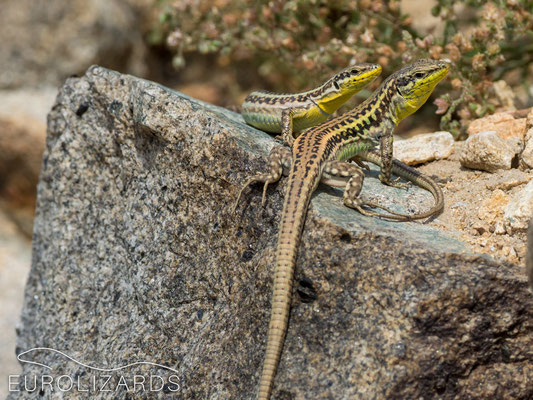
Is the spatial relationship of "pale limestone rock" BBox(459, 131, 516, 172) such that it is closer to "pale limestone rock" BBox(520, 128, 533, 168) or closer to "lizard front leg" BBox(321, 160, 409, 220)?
"pale limestone rock" BBox(520, 128, 533, 168)

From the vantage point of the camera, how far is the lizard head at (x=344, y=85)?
4793 millimetres

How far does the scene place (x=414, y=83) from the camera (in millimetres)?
4453

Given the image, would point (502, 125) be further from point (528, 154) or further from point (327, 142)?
point (327, 142)

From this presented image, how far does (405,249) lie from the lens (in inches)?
128

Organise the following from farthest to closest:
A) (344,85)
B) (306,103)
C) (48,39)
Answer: (48,39), (306,103), (344,85)

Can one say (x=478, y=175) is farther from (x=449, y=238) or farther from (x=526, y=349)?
(x=526, y=349)

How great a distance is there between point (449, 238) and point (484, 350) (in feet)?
2.33

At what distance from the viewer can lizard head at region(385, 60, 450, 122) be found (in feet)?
14.4

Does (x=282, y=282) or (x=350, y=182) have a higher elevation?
(x=350, y=182)

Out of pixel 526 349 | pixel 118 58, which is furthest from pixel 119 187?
pixel 118 58

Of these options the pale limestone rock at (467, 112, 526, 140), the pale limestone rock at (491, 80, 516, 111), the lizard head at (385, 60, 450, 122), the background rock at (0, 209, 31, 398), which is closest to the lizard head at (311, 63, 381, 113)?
the lizard head at (385, 60, 450, 122)

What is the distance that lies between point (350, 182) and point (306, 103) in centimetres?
142

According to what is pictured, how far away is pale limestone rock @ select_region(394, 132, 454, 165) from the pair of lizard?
426 mm

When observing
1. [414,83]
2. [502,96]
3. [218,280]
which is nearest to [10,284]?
[218,280]
